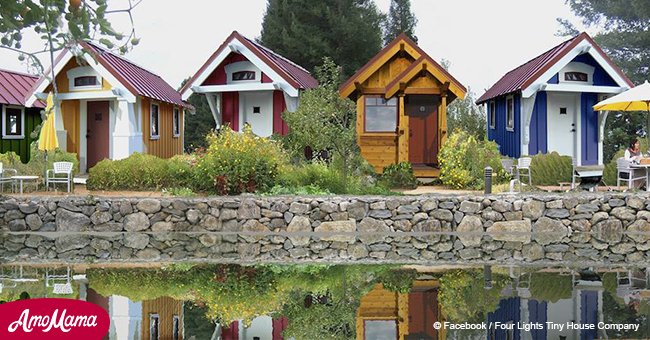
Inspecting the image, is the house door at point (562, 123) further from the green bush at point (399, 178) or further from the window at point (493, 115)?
the green bush at point (399, 178)

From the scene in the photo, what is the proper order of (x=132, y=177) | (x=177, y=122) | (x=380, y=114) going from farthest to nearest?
(x=177, y=122) < (x=380, y=114) < (x=132, y=177)

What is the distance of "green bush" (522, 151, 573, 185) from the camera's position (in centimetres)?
1806

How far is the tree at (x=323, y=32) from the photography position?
111 feet

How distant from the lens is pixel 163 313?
728 cm

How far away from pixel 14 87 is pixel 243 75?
9.04 metres

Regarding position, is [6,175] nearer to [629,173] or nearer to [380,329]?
[380,329]

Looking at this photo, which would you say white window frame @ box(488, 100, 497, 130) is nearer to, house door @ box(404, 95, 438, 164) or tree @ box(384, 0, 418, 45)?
house door @ box(404, 95, 438, 164)

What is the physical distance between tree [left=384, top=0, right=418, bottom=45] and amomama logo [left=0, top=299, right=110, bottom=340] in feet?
115

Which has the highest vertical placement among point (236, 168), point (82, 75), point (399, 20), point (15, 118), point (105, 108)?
point (399, 20)

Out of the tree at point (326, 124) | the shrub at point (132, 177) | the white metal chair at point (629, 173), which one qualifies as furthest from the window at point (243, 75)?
the white metal chair at point (629, 173)

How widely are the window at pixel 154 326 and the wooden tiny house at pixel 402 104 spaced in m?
12.7

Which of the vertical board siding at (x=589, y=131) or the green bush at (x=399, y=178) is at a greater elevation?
the vertical board siding at (x=589, y=131)

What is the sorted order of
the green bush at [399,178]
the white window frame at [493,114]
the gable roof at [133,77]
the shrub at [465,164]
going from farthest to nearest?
the white window frame at [493,114] < the gable roof at [133,77] < the green bush at [399,178] < the shrub at [465,164]

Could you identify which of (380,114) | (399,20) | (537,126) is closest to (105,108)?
(380,114)
